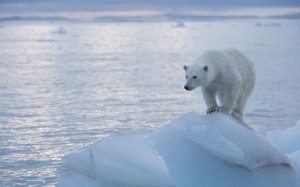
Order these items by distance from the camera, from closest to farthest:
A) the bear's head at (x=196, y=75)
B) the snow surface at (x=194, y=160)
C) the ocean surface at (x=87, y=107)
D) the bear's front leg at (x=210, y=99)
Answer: the snow surface at (x=194, y=160) < the bear's head at (x=196, y=75) < the bear's front leg at (x=210, y=99) < the ocean surface at (x=87, y=107)

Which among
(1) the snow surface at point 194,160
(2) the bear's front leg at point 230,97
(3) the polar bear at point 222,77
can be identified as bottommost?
(1) the snow surface at point 194,160

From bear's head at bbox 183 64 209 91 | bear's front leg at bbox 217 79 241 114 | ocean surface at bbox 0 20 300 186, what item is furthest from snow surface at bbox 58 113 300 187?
ocean surface at bbox 0 20 300 186

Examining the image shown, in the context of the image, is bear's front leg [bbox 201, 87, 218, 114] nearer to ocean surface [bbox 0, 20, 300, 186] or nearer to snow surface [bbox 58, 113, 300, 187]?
snow surface [bbox 58, 113, 300, 187]

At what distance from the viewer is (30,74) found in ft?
54.7

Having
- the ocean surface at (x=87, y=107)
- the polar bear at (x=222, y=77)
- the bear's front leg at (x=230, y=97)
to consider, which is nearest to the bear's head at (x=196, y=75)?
the polar bear at (x=222, y=77)

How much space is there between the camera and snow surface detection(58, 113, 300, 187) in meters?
4.10

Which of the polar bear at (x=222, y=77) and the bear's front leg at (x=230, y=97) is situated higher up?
the polar bear at (x=222, y=77)

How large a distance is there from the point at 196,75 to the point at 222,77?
0.84 ft

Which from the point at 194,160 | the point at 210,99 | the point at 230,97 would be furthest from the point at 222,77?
the point at 194,160

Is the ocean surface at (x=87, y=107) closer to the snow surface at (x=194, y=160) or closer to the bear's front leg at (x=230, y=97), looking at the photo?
the snow surface at (x=194, y=160)

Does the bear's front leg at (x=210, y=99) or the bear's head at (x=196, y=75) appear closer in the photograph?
the bear's head at (x=196, y=75)

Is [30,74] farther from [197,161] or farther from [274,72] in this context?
[197,161]

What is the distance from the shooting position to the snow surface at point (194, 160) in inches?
161

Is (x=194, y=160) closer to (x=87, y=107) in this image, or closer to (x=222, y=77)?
(x=222, y=77)
